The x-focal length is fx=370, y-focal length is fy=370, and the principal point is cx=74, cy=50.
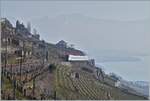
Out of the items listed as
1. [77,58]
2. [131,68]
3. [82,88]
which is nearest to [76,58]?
[77,58]

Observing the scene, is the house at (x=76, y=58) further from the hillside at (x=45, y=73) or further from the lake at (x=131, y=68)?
the lake at (x=131, y=68)

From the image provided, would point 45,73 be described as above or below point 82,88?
above

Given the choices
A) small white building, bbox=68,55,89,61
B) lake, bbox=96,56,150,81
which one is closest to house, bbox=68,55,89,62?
small white building, bbox=68,55,89,61

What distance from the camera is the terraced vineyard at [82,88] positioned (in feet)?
9.25

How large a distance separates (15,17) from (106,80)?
856 millimetres

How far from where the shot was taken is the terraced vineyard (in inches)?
111

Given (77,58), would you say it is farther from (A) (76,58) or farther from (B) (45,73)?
(B) (45,73)

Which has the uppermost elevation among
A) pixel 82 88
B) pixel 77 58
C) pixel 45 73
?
pixel 77 58

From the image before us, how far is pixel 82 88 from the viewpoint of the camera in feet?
9.32

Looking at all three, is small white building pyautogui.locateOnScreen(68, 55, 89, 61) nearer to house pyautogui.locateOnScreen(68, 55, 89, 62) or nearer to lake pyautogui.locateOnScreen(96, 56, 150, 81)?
house pyautogui.locateOnScreen(68, 55, 89, 62)

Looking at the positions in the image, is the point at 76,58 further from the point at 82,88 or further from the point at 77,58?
the point at 82,88

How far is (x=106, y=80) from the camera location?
2.86 meters

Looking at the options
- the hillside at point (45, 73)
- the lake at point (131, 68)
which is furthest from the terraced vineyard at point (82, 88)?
the lake at point (131, 68)

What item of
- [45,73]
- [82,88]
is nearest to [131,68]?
[82,88]
